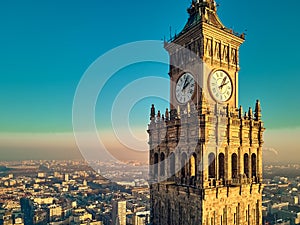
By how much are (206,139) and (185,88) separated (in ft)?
17.8

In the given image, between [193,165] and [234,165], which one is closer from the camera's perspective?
[193,165]

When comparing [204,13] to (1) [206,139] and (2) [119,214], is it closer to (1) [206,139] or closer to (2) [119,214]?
(1) [206,139]

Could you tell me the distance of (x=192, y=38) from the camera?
2164cm

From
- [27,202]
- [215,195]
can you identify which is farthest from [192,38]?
[27,202]

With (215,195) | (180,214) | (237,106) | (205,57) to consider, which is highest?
(205,57)

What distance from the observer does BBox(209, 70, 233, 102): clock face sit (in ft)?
68.0

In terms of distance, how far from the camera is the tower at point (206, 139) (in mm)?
18766

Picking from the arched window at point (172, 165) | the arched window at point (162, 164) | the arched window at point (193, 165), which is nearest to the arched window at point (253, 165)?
the arched window at point (193, 165)

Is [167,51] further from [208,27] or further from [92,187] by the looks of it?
[92,187]

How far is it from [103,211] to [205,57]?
71675 mm

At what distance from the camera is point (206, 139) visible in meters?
18.5

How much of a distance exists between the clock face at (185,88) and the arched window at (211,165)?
4863 millimetres

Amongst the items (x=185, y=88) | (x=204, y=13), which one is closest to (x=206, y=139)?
(x=185, y=88)

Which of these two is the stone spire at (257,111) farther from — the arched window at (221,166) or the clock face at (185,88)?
the clock face at (185,88)
